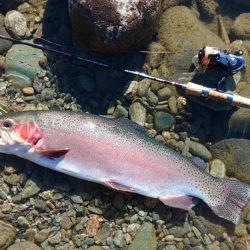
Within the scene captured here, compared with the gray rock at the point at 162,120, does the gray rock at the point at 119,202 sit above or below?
below

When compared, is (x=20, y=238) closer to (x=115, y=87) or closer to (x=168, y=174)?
(x=168, y=174)

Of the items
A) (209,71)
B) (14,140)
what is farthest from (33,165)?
(209,71)

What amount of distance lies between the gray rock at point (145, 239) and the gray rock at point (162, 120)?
1287 mm

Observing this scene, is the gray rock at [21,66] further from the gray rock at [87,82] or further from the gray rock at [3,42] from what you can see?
the gray rock at [87,82]

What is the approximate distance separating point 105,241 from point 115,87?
2030mm

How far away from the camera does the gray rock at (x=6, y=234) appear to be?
4621mm

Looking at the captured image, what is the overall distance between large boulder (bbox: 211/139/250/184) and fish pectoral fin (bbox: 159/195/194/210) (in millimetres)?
915

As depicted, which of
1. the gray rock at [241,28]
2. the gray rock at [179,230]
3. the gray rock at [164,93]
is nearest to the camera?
the gray rock at [179,230]

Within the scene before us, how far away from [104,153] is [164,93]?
1.27 meters

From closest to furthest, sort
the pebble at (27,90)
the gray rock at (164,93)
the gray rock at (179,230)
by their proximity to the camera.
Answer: the gray rock at (179,230) < the pebble at (27,90) < the gray rock at (164,93)

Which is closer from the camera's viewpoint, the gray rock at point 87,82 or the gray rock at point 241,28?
the gray rock at point 87,82

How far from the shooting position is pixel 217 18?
6.20m

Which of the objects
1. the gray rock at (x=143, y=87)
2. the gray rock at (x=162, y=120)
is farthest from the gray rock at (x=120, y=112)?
the gray rock at (x=162, y=120)

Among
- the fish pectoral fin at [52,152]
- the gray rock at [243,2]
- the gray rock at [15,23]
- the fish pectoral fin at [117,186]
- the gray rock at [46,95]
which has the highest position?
the gray rock at [243,2]
